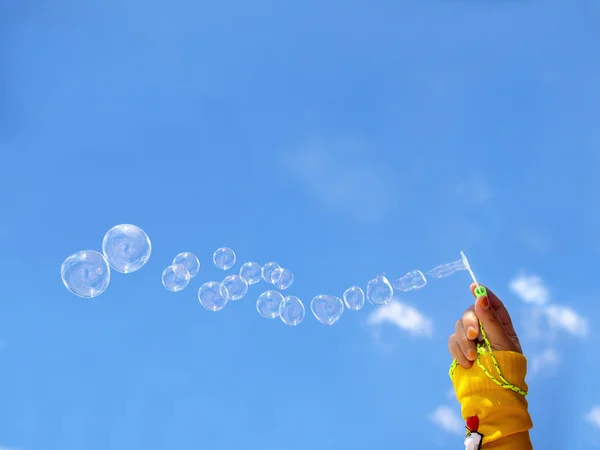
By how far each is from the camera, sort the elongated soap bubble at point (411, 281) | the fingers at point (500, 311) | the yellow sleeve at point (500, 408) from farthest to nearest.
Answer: the elongated soap bubble at point (411, 281) → the fingers at point (500, 311) → the yellow sleeve at point (500, 408)

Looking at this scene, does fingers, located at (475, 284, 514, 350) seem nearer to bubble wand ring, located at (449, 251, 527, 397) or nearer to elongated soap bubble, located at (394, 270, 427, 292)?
bubble wand ring, located at (449, 251, 527, 397)

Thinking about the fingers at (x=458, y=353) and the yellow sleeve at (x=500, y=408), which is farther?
the fingers at (x=458, y=353)

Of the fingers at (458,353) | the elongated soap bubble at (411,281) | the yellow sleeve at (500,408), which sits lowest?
the yellow sleeve at (500,408)

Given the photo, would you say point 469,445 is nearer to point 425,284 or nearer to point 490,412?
point 490,412

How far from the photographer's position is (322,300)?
1070 centimetres

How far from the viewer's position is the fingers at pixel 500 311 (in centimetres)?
524

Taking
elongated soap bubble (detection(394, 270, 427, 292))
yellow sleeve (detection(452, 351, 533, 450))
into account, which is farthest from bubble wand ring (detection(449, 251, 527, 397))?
elongated soap bubble (detection(394, 270, 427, 292))

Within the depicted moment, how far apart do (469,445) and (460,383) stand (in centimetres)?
69

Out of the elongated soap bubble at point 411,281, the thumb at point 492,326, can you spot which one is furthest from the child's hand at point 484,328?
the elongated soap bubble at point 411,281

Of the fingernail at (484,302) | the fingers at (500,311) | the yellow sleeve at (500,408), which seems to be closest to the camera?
the yellow sleeve at (500,408)

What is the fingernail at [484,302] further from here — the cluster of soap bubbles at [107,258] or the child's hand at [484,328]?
the cluster of soap bubbles at [107,258]

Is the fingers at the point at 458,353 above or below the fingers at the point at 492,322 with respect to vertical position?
below

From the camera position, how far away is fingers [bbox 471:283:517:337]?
5.24 metres

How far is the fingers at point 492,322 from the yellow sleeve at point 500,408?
16cm
